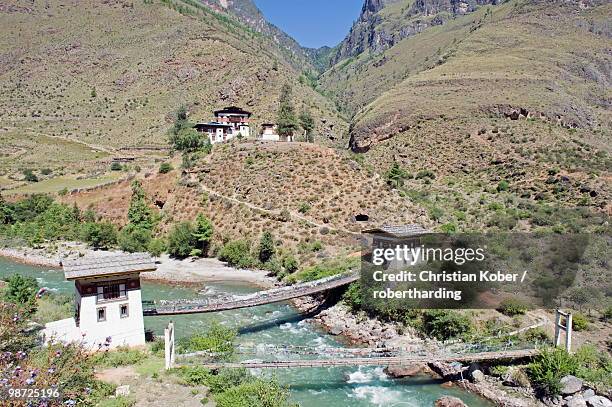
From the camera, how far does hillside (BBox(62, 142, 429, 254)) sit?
143 ft

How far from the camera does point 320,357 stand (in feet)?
67.6

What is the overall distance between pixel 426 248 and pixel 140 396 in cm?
2072

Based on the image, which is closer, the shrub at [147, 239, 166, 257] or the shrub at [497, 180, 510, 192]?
the shrub at [147, 239, 166, 257]

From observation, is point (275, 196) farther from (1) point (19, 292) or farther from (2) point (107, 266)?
(2) point (107, 266)

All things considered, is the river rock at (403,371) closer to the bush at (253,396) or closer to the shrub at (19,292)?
the bush at (253,396)

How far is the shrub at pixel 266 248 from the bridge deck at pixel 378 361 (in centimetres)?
2106

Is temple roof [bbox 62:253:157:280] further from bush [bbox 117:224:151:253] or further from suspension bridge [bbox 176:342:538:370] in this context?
bush [bbox 117:224:151:253]

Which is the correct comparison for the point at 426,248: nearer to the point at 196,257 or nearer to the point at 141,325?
the point at 141,325

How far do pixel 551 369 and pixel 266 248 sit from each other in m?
25.1

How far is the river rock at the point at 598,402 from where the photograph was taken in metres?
17.9

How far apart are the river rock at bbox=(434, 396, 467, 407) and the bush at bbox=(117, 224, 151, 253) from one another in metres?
33.2

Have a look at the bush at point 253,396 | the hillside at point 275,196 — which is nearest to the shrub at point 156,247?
the hillside at point 275,196

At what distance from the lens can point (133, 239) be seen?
45.8 meters

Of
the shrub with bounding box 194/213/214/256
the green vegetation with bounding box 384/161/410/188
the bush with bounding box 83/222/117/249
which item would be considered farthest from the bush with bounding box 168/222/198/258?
the green vegetation with bounding box 384/161/410/188
